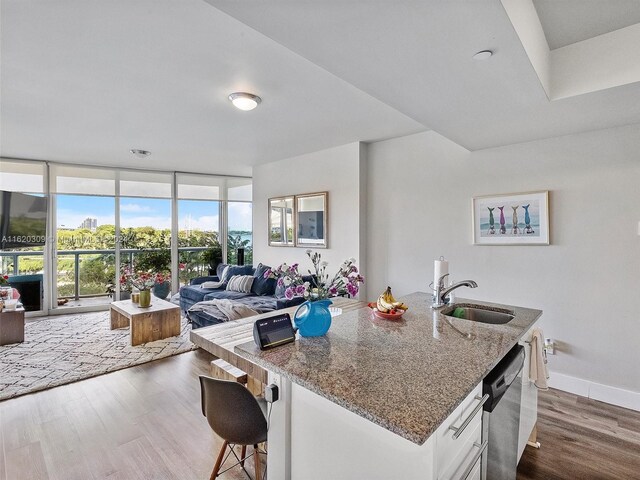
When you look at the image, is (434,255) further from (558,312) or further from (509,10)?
(509,10)

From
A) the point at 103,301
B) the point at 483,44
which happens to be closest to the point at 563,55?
the point at 483,44

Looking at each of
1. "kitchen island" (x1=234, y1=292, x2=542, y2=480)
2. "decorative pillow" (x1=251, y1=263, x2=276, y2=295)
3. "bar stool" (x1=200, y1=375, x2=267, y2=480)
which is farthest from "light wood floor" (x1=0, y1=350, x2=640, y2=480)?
"decorative pillow" (x1=251, y1=263, x2=276, y2=295)

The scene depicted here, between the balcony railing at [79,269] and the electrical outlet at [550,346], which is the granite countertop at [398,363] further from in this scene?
the balcony railing at [79,269]

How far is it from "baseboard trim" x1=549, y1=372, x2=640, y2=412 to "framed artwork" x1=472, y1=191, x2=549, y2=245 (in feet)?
3.97

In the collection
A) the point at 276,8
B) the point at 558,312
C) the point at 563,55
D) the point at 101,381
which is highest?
the point at 563,55

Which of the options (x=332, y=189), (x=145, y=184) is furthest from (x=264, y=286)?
(x=145, y=184)

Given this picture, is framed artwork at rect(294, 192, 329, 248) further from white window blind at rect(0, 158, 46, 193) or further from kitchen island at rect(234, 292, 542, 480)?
white window blind at rect(0, 158, 46, 193)

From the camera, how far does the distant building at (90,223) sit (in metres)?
5.73

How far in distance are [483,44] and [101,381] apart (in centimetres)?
384

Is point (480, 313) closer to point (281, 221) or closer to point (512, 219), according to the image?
point (512, 219)

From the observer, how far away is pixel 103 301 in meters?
5.96

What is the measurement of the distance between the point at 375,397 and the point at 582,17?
2.21m

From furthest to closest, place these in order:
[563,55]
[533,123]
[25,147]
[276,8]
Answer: [25,147], [533,123], [563,55], [276,8]

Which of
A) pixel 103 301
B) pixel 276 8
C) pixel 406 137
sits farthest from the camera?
pixel 103 301
